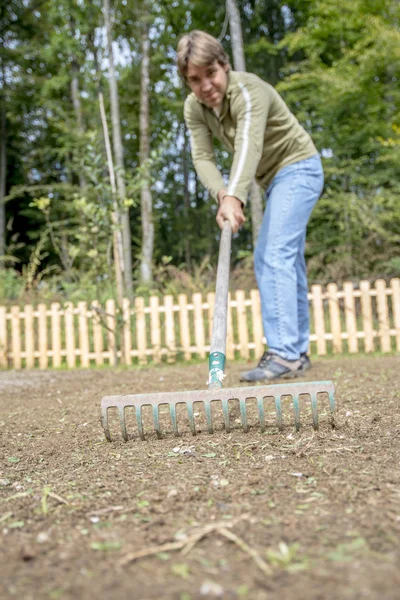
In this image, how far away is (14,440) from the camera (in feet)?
7.47

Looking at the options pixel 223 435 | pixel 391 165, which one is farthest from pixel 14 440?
pixel 391 165

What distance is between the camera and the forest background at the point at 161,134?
25.0 feet

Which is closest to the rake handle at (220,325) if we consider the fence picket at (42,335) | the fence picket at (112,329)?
the fence picket at (112,329)

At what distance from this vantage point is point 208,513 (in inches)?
48.1

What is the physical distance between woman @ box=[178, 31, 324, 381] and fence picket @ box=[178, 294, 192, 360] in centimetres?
292

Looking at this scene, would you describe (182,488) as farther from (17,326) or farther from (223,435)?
(17,326)

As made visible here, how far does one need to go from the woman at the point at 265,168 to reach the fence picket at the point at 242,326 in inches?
107

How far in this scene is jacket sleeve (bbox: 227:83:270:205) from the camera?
10.3 ft

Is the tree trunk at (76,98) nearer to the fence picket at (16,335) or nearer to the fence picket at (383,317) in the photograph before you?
the fence picket at (16,335)

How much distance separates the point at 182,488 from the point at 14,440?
3.73 feet

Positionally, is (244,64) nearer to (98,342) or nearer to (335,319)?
(335,319)

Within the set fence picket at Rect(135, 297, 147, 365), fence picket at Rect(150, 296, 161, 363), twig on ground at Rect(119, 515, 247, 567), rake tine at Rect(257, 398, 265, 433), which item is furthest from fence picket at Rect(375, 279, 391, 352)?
twig on ground at Rect(119, 515, 247, 567)

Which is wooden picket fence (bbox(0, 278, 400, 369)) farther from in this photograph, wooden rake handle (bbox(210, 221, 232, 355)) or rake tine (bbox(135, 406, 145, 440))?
rake tine (bbox(135, 406, 145, 440))

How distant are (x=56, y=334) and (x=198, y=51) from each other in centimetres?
472
